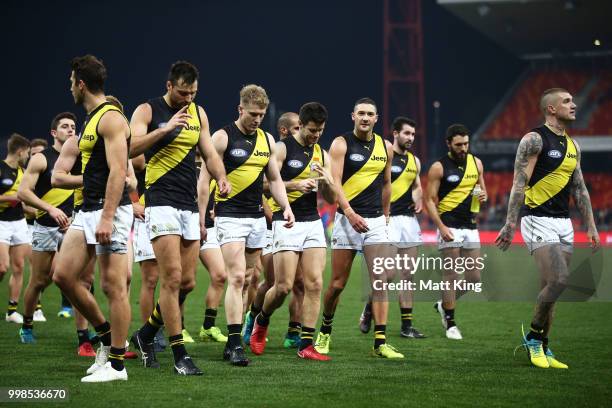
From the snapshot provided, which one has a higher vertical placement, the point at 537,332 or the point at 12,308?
the point at 537,332

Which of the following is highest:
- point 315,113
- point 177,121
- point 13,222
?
point 315,113

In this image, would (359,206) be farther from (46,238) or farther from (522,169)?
(46,238)

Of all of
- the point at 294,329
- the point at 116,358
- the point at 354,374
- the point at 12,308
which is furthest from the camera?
the point at 12,308

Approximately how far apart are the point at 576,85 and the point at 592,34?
3.42 meters

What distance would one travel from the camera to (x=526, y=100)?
4953cm

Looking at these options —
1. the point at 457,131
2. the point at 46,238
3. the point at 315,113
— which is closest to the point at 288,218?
the point at 315,113

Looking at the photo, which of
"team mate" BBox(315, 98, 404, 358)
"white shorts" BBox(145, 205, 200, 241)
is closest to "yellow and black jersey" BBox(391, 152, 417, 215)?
"team mate" BBox(315, 98, 404, 358)

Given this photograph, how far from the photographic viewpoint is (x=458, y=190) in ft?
38.8

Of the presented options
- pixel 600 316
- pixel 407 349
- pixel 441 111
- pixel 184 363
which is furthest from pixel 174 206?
pixel 441 111

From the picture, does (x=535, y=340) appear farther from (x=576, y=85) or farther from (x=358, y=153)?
(x=576, y=85)

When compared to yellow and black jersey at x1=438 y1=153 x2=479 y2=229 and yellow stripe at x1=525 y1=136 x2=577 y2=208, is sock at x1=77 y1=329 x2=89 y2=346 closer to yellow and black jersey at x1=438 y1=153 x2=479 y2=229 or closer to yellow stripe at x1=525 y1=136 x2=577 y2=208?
yellow stripe at x1=525 y1=136 x2=577 y2=208

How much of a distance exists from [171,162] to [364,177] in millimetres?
2520

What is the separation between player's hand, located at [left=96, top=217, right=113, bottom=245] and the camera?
6.84m

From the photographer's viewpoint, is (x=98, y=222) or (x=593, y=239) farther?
(x=593, y=239)
